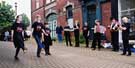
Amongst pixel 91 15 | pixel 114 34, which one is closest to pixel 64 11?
pixel 91 15

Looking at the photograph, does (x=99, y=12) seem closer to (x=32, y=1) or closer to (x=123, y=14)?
(x=123, y=14)

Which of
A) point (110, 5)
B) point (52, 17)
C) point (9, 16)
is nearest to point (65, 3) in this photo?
point (52, 17)

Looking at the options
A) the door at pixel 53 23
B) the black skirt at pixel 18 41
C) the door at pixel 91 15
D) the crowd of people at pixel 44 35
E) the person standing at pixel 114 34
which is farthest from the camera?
the door at pixel 53 23

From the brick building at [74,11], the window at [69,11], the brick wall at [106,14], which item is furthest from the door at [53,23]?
the brick wall at [106,14]

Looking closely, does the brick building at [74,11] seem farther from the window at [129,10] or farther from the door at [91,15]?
the window at [129,10]

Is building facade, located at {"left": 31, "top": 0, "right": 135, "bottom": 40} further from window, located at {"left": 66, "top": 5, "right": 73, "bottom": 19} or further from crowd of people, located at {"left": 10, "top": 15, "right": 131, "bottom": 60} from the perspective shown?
crowd of people, located at {"left": 10, "top": 15, "right": 131, "bottom": 60}

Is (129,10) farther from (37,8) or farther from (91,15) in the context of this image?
(37,8)

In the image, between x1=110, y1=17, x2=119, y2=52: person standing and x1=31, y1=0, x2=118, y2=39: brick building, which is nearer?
x1=110, y1=17, x2=119, y2=52: person standing

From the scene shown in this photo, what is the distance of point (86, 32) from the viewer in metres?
25.4

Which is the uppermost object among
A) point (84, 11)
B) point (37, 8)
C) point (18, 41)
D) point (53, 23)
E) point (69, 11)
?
point (37, 8)

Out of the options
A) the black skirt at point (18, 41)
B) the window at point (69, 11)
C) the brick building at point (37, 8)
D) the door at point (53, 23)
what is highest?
the brick building at point (37, 8)

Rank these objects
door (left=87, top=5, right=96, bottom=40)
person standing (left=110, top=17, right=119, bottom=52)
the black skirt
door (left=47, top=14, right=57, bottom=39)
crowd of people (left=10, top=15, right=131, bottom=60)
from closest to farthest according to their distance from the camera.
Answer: the black skirt < crowd of people (left=10, top=15, right=131, bottom=60) < person standing (left=110, top=17, right=119, bottom=52) < door (left=87, top=5, right=96, bottom=40) < door (left=47, top=14, right=57, bottom=39)

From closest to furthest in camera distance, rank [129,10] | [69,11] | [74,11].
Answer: [129,10] → [74,11] → [69,11]

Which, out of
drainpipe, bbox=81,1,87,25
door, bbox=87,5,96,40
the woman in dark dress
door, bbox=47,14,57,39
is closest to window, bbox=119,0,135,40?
door, bbox=87,5,96,40
